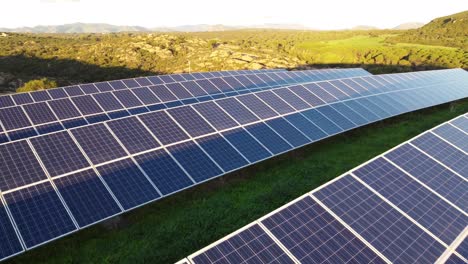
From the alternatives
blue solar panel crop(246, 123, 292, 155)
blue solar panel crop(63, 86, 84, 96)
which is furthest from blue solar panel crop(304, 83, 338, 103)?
blue solar panel crop(63, 86, 84, 96)

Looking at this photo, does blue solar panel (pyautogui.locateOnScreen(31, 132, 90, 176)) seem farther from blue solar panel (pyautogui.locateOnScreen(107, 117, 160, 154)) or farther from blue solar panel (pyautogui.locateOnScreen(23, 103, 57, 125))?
blue solar panel (pyautogui.locateOnScreen(23, 103, 57, 125))

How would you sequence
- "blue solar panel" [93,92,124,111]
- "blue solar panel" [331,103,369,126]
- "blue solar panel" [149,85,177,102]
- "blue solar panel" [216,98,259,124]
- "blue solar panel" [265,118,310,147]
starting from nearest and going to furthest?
"blue solar panel" [265,118,310,147]
"blue solar panel" [216,98,259,124]
"blue solar panel" [331,103,369,126]
"blue solar panel" [93,92,124,111]
"blue solar panel" [149,85,177,102]

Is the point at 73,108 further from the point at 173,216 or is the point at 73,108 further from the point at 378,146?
the point at 378,146

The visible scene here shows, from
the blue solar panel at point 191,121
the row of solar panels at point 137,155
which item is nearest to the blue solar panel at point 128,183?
the row of solar panels at point 137,155

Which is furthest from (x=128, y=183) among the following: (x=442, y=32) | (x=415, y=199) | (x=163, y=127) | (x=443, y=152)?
(x=442, y=32)

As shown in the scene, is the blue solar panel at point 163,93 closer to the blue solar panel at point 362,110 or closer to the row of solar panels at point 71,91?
the row of solar panels at point 71,91

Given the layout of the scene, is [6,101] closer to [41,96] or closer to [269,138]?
[41,96]
